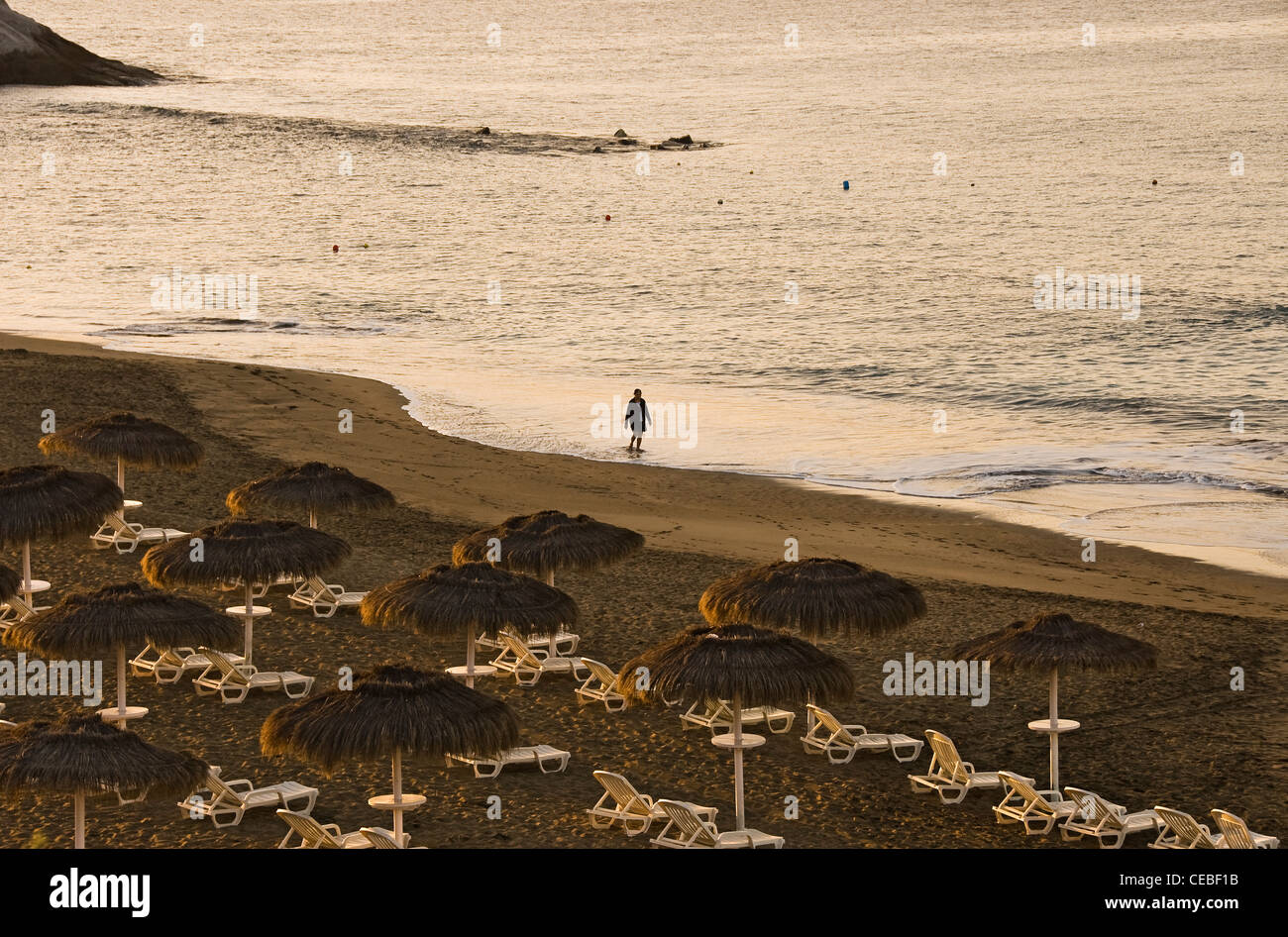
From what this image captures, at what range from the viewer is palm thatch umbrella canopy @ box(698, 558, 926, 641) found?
47.5 feet

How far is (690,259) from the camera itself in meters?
62.4

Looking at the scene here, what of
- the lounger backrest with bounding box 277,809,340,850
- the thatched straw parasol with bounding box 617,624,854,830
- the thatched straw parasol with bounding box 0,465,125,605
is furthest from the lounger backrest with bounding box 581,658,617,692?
the thatched straw parasol with bounding box 0,465,125,605

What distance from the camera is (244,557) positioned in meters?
15.7

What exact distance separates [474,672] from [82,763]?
529 cm

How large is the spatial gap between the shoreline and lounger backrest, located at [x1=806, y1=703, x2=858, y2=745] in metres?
6.51

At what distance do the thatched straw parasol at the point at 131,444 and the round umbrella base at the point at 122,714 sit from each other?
6356mm

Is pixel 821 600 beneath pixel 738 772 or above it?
above

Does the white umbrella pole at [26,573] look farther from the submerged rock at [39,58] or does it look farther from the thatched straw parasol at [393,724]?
the submerged rock at [39,58]

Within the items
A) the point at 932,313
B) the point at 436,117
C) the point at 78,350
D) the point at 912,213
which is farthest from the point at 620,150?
the point at 78,350

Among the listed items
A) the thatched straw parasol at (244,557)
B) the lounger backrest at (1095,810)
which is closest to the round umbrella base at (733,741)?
the lounger backrest at (1095,810)

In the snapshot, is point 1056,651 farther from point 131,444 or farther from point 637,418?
point 637,418

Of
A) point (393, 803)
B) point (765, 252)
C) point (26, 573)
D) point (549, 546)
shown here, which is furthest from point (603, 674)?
point (765, 252)

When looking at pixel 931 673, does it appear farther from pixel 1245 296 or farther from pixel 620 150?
pixel 620 150

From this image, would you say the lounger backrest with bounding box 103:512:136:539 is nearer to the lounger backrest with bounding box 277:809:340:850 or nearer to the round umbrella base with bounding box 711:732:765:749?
the lounger backrest with bounding box 277:809:340:850
